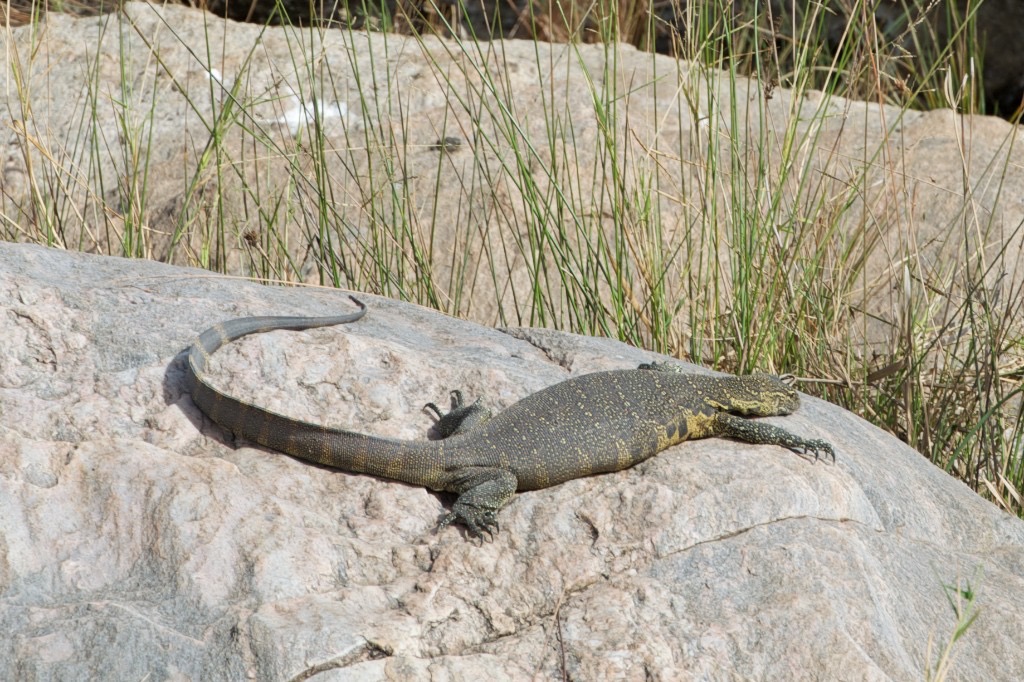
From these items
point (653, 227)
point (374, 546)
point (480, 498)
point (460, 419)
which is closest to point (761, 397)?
point (460, 419)

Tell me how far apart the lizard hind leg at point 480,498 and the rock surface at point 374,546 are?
55 mm

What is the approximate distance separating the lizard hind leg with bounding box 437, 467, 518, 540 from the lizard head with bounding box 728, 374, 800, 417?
1.11 metres

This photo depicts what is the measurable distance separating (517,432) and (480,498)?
38cm

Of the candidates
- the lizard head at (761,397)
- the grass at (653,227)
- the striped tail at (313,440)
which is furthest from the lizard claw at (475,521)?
the grass at (653,227)

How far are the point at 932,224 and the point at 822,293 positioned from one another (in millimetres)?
2171

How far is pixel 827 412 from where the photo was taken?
5.09m

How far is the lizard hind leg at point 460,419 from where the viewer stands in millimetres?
4113

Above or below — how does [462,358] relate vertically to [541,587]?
above

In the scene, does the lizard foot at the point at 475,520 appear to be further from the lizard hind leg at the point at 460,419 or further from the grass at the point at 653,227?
the grass at the point at 653,227

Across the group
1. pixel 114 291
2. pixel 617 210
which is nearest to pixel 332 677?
pixel 114 291

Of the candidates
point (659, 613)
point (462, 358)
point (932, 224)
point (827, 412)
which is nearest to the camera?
point (659, 613)

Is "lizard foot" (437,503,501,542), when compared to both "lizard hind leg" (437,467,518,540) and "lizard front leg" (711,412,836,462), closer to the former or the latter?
"lizard hind leg" (437,467,518,540)

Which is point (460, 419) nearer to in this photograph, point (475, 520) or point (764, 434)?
point (475, 520)

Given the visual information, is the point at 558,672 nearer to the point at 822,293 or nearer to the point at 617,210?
the point at 617,210
